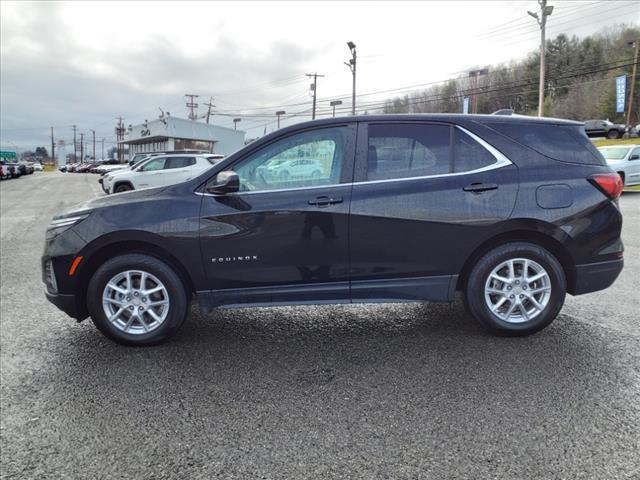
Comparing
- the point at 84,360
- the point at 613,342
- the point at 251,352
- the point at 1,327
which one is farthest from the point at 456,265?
the point at 1,327

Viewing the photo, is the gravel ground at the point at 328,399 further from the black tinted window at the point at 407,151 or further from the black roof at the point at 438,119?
the black roof at the point at 438,119

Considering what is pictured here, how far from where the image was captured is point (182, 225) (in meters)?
3.53

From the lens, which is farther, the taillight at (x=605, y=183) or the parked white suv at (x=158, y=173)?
the parked white suv at (x=158, y=173)

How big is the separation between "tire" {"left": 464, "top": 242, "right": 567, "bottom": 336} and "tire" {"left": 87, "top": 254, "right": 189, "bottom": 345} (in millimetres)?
2334

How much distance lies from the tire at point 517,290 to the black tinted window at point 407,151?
0.84m

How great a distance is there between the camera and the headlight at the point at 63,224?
11.9 feet

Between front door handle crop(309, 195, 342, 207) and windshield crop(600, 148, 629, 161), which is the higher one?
windshield crop(600, 148, 629, 161)

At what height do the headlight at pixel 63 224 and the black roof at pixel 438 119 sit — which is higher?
the black roof at pixel 438 119

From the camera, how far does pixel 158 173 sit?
17969 mm

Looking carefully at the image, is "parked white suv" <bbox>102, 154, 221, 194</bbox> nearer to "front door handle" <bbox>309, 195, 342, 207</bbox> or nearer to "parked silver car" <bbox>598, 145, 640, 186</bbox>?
"parked silver car" <bbox>598, 145, 640, 186</bbox>

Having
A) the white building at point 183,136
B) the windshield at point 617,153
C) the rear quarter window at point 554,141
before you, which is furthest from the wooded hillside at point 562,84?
the rear quarter window at point 554,141

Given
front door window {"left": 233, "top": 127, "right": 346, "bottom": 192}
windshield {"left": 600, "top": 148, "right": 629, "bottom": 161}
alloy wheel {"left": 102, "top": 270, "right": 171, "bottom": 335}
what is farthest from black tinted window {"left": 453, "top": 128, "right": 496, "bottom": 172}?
windshield {"left": 600, "top": 148, "right": 629, "bottom": 161}

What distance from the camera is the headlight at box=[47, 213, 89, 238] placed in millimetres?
3641

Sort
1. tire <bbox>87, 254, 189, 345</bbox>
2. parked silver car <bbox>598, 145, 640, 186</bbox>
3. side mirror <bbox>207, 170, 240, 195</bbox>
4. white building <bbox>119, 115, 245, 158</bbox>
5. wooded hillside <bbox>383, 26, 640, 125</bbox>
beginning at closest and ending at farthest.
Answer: side mirror <bbox>207, 170, 240, 195</bbox>, tire <bbox>87, 254, 189, 345</bbox>, parked silver car <bbox>598, 145, 640, 186</bbox>, wooded hillside <bbox>383, 26, 640, 125</bbox>, white building <bbox>119, 115, 245, 158</bbox>
